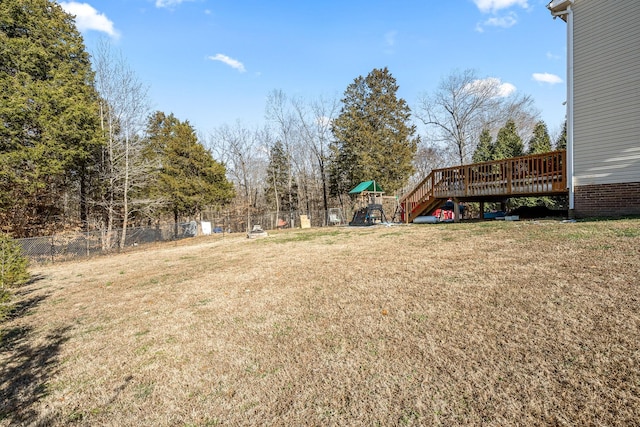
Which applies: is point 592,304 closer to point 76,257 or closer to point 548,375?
point 548,375

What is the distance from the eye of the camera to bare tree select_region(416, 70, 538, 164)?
2252 centimetres

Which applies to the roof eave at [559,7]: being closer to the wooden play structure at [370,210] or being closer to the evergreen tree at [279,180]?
the wooden play structure at [370,210]

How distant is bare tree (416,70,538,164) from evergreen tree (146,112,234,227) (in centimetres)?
1683

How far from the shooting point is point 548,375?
6.98ft

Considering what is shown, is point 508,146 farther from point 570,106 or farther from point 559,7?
point 570,106

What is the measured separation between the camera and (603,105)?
293 inches

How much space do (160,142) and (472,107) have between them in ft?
80.9

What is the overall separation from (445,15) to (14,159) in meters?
17.2

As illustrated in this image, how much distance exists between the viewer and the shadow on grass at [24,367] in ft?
8.00

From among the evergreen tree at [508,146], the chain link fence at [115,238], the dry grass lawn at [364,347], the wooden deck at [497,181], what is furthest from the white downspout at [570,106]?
the chain link fence at [115,238]

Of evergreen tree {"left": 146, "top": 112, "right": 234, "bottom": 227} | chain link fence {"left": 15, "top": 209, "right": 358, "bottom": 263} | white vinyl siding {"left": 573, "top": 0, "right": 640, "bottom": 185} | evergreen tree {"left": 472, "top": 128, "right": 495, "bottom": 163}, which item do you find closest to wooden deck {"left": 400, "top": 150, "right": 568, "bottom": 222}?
white vinyl siding {"left": 573, "top": 0, "right": 640, "bottom": 185}

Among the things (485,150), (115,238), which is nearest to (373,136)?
(485,150)

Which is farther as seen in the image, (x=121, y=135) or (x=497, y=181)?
(x=121, y=135)

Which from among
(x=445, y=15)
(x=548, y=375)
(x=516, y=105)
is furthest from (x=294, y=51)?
(x=548, y=375)
